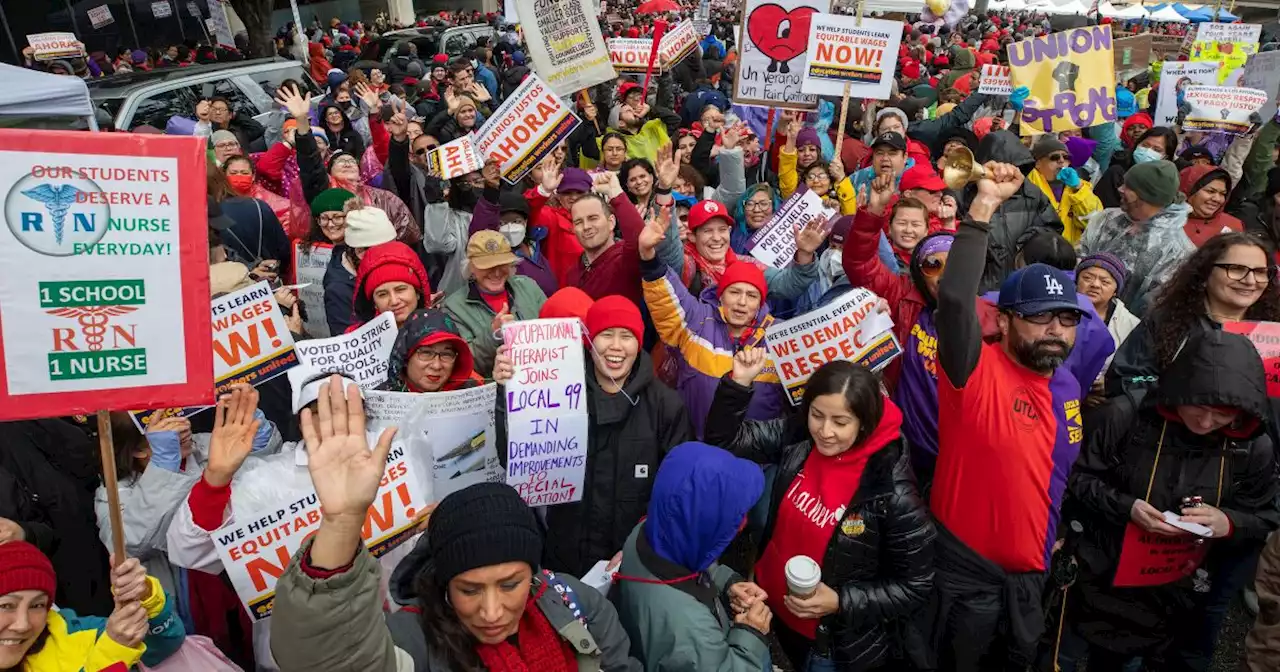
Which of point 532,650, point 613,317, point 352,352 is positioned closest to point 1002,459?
point 613,317

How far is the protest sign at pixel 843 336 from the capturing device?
3.58 metres

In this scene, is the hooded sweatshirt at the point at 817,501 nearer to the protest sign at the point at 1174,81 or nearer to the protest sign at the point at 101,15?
the protest sign at the point at 1174,81

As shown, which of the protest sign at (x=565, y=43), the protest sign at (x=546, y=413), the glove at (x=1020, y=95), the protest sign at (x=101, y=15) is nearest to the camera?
the protest sign at (x=546, y=413)

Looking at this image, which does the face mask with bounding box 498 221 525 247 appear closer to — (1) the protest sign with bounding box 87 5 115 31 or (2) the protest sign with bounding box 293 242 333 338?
(2) the protest sign with bounding box 293 242 333 338

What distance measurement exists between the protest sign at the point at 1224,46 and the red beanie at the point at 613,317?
12.4m

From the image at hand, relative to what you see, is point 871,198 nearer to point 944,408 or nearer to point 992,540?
point 944,408

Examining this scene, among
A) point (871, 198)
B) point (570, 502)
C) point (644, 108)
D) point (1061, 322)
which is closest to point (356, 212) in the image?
point (570, 502)

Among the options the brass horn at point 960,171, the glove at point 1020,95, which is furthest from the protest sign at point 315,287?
the glove at point 1020,95

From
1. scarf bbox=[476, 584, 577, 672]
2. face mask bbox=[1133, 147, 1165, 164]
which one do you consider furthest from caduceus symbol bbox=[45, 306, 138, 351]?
face mask bbox=[1133, 147, 1165, 164]

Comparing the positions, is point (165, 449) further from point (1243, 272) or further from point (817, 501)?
point (1243, 272)

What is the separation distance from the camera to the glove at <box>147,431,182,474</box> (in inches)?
108

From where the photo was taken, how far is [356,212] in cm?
459

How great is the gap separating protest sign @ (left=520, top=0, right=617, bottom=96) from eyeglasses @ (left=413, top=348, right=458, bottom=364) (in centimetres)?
407

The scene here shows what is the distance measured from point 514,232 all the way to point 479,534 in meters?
3.49
